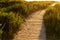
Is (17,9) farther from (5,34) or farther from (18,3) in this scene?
(5,34)

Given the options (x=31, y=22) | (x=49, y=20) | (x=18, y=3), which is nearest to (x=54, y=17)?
(x=49, y=20)

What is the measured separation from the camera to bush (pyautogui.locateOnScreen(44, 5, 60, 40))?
858cm

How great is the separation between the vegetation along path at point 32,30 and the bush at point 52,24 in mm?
186

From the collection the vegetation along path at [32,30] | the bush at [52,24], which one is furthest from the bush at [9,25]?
the bush at [52,24]

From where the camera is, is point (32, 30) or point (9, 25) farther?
point (32, 30)

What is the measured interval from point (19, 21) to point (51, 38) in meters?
1.59

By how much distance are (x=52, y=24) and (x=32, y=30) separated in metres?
0.79

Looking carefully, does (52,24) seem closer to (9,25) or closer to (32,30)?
Answer: (32,30)

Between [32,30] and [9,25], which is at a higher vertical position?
[9,25]

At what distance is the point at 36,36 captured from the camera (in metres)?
8.62

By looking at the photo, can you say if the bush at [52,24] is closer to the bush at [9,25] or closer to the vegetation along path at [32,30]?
the vegetation along path at [32,30]

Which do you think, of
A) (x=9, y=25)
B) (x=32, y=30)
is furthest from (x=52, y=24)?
(x=9, y=25)

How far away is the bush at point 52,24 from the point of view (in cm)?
858

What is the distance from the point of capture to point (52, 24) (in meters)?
9.02
